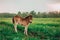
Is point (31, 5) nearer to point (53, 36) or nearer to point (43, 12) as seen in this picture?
point (43, 12)

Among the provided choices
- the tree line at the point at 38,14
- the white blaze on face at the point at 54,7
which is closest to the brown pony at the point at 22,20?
the tree line at the point at 38,14

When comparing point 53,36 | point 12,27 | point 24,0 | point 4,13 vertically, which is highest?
point 24,0

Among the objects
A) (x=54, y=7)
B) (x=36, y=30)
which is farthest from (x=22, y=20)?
(x=54, y=7)

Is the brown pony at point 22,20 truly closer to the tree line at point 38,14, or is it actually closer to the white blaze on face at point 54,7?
the tree line at point 38,14

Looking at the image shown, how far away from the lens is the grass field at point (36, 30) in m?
1.81

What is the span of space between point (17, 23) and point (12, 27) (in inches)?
3.0

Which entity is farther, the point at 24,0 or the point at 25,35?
the point at 24,0

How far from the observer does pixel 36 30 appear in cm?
185

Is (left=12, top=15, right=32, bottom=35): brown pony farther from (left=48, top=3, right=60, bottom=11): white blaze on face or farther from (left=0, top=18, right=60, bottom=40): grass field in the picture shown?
(left=48, top=3, right=60, bottom=11): white blaze on face

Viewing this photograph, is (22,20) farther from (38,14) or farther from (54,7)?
(54,7)

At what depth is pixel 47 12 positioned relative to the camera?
194 centimetres

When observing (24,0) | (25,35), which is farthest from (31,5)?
(25,35)

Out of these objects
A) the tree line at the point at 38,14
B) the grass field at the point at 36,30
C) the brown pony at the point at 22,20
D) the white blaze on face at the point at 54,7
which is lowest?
the grass field at the point at 36,30

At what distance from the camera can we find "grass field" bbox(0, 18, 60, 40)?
181 cm
